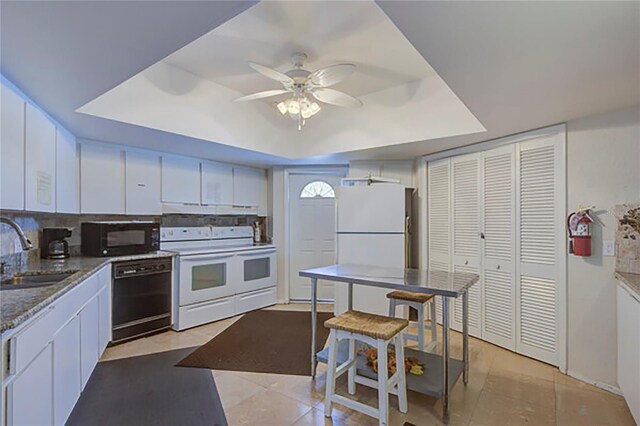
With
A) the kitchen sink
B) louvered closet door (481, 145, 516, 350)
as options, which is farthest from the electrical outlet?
the kitchen sink

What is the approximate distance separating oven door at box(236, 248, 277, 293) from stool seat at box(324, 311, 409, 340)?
2367mm

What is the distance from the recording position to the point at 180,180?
4074 millimetres

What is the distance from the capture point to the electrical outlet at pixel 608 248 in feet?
8.08

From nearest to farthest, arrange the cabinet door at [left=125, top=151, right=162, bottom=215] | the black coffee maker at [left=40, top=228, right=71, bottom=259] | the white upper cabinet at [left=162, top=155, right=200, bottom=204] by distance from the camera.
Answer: the black coffee maker at [left=40, top=228, right=71, bottom=259] → the cabinet door at [left=125, top=151, right=162, bottom=215] → the white upper cabinet at [left=162, top=155, right=200, bottom=204]

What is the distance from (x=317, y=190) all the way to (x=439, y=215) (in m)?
1.85

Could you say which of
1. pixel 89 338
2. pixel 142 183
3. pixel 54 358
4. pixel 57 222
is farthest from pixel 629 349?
pixel 57 222

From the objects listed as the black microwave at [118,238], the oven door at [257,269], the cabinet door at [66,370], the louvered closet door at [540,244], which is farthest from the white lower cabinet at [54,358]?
the louvered closet door at [540,244]

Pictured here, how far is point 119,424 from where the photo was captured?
206 centimetres

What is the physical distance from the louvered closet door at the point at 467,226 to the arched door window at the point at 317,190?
1.86m

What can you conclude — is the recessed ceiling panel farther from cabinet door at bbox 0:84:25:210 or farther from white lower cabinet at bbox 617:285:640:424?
white lower cabinet at bbox 617:285:640:424

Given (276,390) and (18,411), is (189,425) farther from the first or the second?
(18,411)

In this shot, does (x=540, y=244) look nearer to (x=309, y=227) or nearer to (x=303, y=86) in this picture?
(x=303, y=86)

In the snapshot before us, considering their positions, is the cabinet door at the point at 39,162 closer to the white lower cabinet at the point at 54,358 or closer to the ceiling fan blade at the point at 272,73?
the white lower cabinet at the point at 54,358

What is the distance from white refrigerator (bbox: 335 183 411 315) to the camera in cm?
383
